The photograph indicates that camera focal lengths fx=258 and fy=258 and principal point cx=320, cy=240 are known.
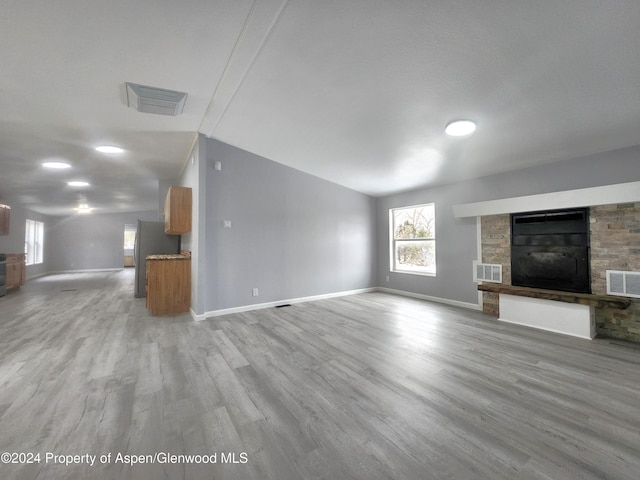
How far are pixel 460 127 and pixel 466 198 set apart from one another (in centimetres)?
210

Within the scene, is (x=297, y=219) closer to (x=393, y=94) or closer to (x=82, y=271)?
(x=393, y=94)

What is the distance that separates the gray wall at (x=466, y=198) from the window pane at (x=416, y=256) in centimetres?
20

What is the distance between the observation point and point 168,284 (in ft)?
14.1

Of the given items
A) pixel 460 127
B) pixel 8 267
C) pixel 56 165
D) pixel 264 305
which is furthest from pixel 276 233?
pixel 8 267

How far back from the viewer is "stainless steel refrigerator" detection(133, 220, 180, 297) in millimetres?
5664

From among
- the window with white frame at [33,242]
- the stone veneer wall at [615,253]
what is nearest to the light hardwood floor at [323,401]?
the stone veneer wall at [615,253]

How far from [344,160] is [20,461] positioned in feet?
15.0

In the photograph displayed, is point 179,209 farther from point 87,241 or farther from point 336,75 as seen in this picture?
point 87,241

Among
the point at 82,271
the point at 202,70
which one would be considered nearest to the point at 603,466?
the point at 202,70

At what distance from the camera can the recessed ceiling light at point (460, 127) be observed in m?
3.01

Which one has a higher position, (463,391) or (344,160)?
(344,160)

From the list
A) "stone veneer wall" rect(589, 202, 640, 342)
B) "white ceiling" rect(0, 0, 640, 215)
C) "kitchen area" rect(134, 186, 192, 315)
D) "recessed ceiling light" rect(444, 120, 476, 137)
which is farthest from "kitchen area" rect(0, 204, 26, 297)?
"stone veneer wall" rect(589, 202, 640, 342)

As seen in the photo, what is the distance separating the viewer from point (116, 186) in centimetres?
655

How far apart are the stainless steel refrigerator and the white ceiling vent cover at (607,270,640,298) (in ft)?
25.1
